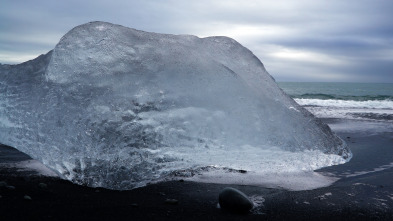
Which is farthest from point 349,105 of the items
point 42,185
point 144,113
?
point 42,185

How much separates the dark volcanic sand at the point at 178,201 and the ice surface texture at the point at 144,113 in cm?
18

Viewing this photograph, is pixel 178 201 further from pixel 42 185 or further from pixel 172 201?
pixel 42 185

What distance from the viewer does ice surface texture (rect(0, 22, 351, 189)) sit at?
312 centimetres

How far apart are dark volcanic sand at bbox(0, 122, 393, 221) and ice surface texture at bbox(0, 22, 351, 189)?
0.18 m

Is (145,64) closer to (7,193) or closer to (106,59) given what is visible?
(106,59)

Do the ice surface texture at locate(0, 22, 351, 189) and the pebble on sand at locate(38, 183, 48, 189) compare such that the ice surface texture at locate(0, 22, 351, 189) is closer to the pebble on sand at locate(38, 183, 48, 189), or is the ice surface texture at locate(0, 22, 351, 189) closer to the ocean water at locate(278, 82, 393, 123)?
the pebble on sand at locate(38, 183, 48, 189)

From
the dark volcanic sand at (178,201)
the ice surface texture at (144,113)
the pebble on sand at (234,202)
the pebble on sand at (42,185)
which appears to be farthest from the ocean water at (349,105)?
the pebble on sand at (42,185)

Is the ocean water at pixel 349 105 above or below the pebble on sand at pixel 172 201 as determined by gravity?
above

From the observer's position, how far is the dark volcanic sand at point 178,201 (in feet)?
7.73

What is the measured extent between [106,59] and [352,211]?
2.69m

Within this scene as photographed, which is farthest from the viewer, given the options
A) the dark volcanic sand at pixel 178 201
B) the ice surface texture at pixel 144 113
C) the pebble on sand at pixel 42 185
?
the ice surface texture at pixel 144 113

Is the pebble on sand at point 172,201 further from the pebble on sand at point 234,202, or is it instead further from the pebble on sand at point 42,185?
the pebble on sand at point 42,185

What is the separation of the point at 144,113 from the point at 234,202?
4.29ft

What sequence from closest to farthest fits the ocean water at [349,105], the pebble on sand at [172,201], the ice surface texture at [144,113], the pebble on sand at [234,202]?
1. the pebble on sand at [234,202]
2. the pebble on sand at [172,201]
3. the ice surface texture at [144,113]
4. the ocean water at [349,105]
